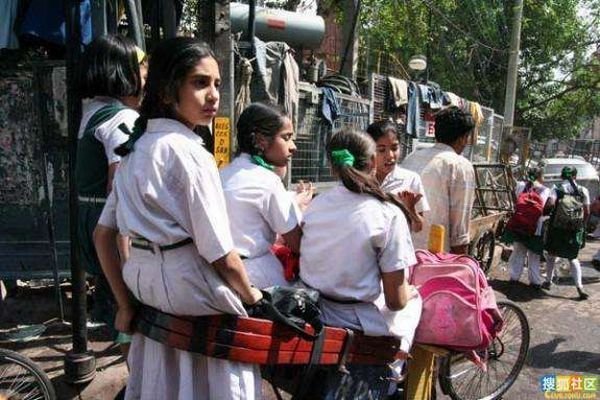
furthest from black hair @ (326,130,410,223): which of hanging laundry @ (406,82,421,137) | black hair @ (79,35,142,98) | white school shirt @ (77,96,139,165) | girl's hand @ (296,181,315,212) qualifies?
hanging laundry @ (406,82,421,137)

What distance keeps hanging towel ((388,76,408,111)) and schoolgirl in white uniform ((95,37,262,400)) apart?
7334 mm

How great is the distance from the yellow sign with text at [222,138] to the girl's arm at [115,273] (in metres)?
2.22

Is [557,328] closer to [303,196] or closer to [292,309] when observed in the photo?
[303,196]

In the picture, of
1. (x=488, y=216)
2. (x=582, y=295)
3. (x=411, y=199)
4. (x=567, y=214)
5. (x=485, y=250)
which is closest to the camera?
(x=411, y=199)

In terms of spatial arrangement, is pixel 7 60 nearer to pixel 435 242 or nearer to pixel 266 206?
pixel 266 206

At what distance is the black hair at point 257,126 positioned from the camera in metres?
2.28

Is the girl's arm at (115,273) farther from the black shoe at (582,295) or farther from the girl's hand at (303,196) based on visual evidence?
the black shoe at (582,295)

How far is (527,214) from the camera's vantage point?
6.96 metres

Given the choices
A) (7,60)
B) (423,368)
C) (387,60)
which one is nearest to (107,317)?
(423,368)

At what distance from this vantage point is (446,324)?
2.33m

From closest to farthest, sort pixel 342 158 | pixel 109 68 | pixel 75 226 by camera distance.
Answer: pixel 342 158
pixel 109 68
pixel 75 226

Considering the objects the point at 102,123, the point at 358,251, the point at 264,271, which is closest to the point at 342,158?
the point at 358,251

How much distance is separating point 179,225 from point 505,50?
2004cm

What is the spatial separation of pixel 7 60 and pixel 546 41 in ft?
68.9
